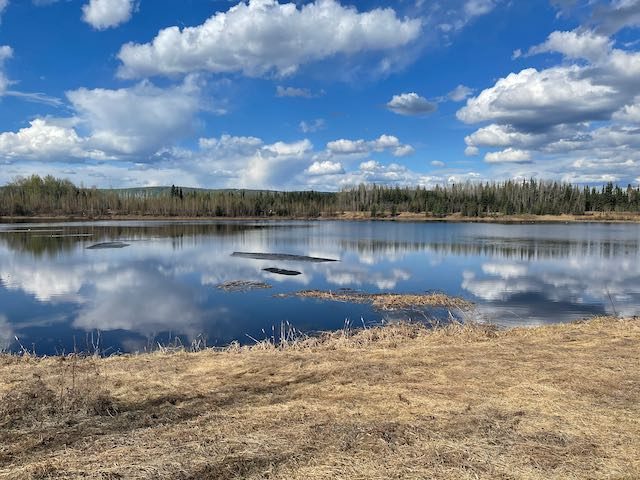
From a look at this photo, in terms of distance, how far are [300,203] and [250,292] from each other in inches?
5344

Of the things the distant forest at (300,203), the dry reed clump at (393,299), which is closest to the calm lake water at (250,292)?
the dry reed clump at (393,299)

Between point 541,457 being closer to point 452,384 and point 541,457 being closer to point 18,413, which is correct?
point 452,384

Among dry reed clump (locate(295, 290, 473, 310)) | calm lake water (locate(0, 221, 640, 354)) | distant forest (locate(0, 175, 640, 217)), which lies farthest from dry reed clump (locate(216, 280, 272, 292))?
distant forest (locate(0, 175, 640, 217))

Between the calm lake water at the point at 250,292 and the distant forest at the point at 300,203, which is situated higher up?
the distant forest at the point at 300,203

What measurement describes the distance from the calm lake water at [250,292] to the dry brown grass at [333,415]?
20.9 ft

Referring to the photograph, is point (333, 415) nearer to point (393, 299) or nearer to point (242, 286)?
point (393, 299)

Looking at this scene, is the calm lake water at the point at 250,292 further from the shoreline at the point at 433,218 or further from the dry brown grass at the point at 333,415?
the shoreline at the point at 433,218

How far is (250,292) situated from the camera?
2441cm

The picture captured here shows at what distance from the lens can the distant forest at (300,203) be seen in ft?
472

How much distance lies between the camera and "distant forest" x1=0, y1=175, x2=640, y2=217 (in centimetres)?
14375

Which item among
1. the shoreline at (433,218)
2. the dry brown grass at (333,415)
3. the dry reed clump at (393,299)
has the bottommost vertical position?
the dry reed clump at (393,299)

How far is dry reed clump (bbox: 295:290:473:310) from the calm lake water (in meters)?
0.89

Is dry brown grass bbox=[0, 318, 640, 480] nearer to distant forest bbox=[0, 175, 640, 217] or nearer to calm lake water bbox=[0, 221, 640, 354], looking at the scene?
calm lake water bbox=[0, 221, 640, 354]

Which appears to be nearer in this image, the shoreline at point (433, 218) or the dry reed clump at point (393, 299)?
the dry reed clump at point (393, 299)
